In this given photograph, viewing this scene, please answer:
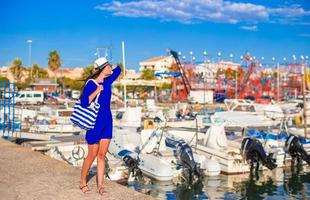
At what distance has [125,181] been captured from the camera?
601 inches

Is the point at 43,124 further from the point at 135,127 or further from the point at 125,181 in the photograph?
the point at 125,181

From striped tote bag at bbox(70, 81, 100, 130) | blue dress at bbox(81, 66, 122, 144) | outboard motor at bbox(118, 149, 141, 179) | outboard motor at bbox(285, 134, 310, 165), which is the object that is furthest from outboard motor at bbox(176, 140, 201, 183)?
striped tote bag at bbox(70, 81, 100, 130)

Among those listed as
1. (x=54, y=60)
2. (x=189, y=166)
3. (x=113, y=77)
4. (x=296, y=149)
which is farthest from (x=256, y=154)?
(x=54, y=60)

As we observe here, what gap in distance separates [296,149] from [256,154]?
105 inches

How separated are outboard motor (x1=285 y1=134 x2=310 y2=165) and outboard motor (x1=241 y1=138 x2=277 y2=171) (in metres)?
1.84

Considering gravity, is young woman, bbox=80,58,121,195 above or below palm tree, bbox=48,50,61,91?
below

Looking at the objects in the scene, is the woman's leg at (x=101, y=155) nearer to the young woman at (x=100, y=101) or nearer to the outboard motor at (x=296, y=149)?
the young woman at (x=100, y=101)

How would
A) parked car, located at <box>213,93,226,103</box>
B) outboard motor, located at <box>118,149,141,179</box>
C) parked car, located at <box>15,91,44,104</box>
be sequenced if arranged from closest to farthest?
outboard motor, located at <box>118,149,141,179</box> → parked car, located at <box>15,91,44,104</box> → parked car, located at <box>213,93,226,103</box>

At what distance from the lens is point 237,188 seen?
16.1 metres

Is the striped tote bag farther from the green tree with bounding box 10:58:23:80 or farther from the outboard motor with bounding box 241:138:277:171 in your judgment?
the green tree with bounding box 10:58:23:80

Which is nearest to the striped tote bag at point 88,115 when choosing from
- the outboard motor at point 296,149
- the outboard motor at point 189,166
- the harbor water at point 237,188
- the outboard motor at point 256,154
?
the harbor water at point 237,188

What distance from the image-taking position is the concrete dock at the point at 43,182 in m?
6.32

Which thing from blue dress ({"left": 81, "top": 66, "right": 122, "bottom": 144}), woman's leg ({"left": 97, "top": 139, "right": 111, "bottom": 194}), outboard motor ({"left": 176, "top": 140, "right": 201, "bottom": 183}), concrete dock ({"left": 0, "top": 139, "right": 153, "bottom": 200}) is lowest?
outboard motor ({"left": 176, "top": 140, "right": 201, "bottom": 183})

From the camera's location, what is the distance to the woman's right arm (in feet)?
19.1
